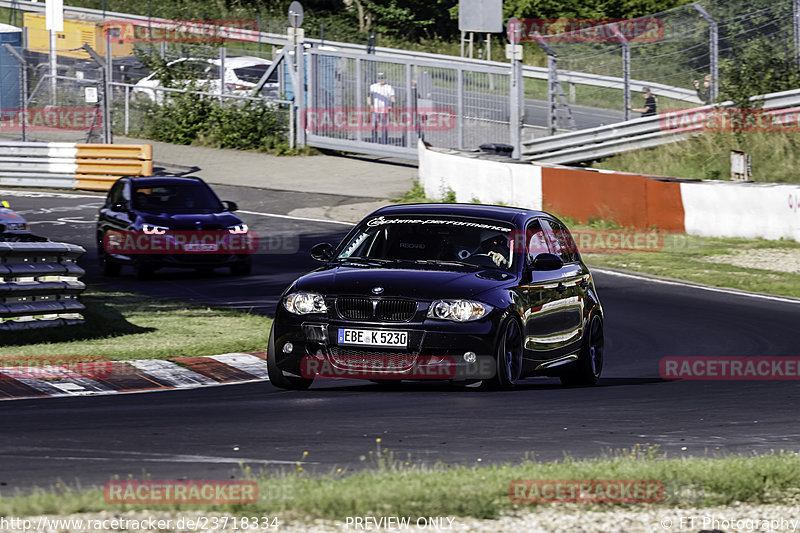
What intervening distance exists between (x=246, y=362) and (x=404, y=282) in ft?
10.1

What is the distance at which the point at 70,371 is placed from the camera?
442 inches

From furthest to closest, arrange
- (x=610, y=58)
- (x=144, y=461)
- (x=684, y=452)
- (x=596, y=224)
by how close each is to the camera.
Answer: (x=610, y=58) → (x=596, y=224) → (x=684, y=452) → (x=144, y=461)

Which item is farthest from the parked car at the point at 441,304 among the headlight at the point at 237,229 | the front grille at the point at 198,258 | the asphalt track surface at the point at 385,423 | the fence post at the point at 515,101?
the fence post at the point at 515,101

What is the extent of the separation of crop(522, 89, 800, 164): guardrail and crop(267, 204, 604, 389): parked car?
1913cm

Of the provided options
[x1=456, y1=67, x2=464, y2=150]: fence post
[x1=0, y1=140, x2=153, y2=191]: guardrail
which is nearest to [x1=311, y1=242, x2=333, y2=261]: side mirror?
[x1=0, y1=140, x2=153, y2=191]: guardrail

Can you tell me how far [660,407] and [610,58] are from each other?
21095 millimetres

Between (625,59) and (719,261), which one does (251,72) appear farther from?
(719,261)

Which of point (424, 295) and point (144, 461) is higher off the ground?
point (424, 295)

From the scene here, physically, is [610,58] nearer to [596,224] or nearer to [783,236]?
[596,224]

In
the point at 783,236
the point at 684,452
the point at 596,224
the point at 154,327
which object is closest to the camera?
the point at 684,452

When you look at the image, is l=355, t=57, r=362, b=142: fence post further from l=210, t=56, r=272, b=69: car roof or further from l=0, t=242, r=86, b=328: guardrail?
l=0, t=242, r=86, b=328: guardrail

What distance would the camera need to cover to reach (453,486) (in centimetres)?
622

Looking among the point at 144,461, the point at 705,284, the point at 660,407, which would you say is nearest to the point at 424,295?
the point at 660,407

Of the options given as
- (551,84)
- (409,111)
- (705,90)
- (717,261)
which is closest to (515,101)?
(551,84)
